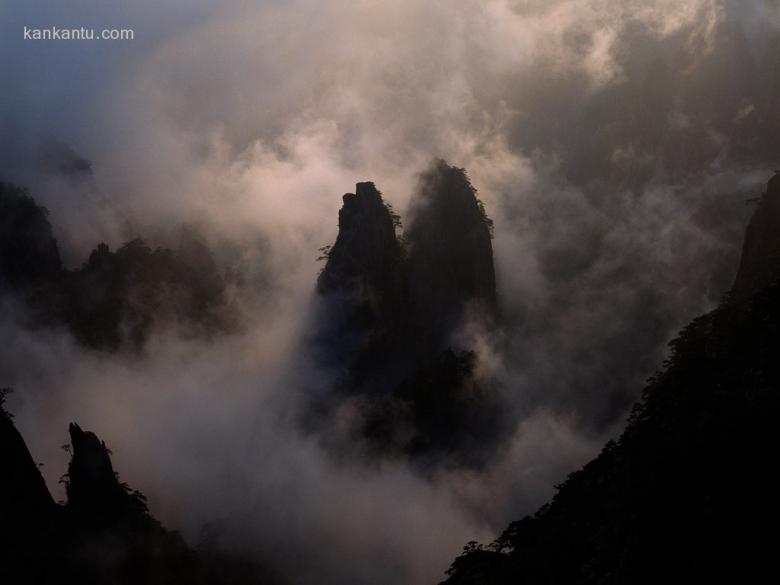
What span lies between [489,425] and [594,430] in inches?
638

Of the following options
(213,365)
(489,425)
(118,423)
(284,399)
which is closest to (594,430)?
(489,425)

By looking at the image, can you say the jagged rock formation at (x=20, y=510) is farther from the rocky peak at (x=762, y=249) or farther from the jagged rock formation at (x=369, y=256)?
the jagged rock formation at (x=369, y=256)

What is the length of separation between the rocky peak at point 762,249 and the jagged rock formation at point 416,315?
63720 millimetres

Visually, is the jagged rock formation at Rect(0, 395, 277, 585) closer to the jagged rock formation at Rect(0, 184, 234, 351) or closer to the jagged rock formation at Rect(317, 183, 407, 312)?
the jagged rock formation at Rect(317, 183, 407, 312)

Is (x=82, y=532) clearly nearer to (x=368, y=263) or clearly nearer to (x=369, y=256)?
(x=368, y=263)

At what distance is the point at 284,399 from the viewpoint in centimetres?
12912

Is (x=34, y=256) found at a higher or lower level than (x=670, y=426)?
higher

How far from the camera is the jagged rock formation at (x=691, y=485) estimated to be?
22.3 metres

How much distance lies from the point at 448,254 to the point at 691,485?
9575 centimetres

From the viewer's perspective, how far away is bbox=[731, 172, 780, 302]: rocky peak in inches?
1634

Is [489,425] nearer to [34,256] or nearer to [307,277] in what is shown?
[307,277]

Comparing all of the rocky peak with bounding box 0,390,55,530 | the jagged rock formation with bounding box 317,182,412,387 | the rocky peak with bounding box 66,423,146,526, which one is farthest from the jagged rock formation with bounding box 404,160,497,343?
the rocky peak with bounding box 0,390,55,530

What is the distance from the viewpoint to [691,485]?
2483 cm

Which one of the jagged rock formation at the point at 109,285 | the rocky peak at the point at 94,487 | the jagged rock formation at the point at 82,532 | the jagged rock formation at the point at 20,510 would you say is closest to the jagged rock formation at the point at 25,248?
→ the jagged rock formation at the point at 109,285
